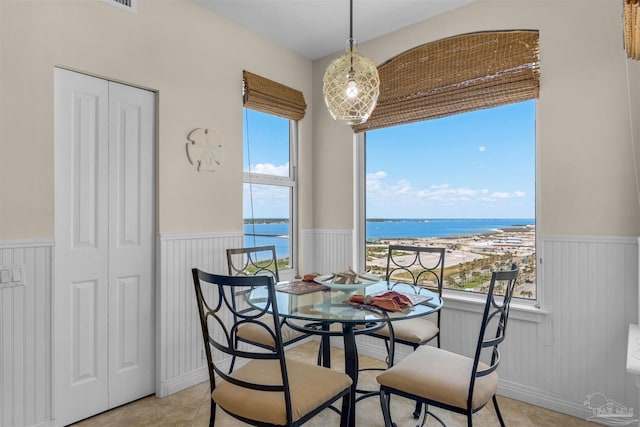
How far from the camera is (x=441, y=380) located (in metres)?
1.64

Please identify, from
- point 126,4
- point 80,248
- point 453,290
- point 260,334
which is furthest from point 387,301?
point 126,4

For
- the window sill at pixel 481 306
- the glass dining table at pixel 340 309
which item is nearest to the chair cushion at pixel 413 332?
the glass dining table at pixel 340 309

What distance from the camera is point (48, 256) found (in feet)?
6.71

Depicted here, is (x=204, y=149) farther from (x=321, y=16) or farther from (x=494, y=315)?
(x=494, y=315)

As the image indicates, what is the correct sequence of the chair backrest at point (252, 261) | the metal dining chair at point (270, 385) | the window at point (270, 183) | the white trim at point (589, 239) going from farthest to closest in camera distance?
1. the window at point (270, 183)
2. the chair backrest at point (252, 261)
3. the white trim at point (589, 239)
4. the metal dining chair at point (270, 385)

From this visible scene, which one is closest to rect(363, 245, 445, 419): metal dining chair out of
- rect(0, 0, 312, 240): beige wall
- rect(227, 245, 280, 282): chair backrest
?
rect(227, 245, 280, 282): chair backrest

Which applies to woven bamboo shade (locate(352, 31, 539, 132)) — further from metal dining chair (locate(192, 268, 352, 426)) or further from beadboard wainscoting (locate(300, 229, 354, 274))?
metal dining chair (locate(192, 268, 352, 426))

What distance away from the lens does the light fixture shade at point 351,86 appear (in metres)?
1.99

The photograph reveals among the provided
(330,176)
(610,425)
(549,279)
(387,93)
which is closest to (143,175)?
(330,176)

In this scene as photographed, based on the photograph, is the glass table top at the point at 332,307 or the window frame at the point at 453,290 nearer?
the glass table top at the point at 332,307

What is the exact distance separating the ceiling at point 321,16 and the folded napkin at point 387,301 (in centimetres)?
211

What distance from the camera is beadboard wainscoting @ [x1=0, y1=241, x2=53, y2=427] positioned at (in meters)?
1.91

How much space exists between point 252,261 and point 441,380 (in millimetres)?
1835

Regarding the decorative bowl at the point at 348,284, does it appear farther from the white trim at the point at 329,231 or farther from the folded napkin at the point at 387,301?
the white trim at the point at 329,231
